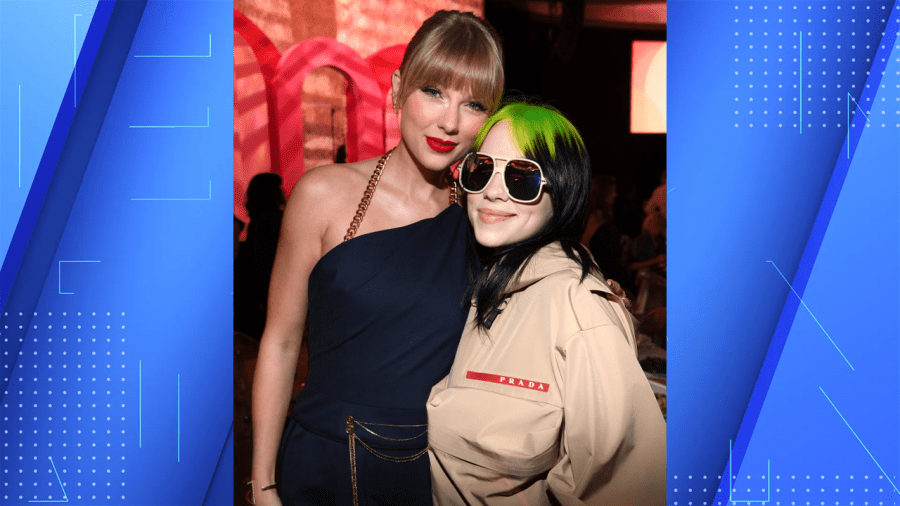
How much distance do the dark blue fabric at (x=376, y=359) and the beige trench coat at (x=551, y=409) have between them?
0.16 meters

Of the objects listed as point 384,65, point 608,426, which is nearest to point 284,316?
point 608,426

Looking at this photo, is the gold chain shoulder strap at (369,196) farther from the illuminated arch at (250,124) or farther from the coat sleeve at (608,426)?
the illuminated arch at (250,124)

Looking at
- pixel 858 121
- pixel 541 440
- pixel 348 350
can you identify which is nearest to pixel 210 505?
pixel 348 350

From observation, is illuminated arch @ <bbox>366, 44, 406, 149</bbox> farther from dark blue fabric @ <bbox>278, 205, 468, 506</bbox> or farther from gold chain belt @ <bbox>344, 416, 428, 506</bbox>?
gold chain belt @ <bbox>344, 416, 428, 506</bbox>

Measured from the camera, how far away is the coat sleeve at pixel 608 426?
125 centimetres

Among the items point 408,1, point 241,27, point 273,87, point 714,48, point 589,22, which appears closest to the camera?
point 714,48

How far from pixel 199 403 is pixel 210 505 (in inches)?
9.8

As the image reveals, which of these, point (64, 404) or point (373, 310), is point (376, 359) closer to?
point (373, 310)

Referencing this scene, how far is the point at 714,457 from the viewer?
1456 mm

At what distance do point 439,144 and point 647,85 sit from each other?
765 centimetres

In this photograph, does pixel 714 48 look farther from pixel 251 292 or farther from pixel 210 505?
pixel 251 292

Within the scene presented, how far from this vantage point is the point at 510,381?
53.8 inches

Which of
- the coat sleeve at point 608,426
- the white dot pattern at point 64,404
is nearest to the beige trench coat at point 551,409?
the coat sleeve at point 608,426

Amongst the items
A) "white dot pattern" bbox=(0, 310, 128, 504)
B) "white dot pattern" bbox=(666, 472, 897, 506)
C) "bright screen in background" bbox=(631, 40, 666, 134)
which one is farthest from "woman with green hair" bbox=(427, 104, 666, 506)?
"bright screen in background" bbox=(631, 40, 666, 134)
